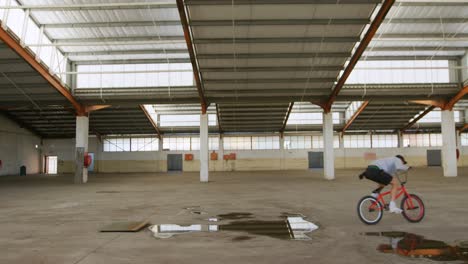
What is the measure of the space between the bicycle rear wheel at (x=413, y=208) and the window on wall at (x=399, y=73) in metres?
21.4

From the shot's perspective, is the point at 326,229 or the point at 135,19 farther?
the point at 135,19

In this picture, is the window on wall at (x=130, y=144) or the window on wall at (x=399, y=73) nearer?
the window on wall at (x=399, y=73)

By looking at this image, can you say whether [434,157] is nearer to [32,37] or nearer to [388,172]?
[388,172]

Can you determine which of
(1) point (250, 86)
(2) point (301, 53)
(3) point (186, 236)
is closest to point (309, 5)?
(2) point (301, 53)

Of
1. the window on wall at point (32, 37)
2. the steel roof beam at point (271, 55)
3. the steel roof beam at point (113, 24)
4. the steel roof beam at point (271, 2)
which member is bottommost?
the steel roof beam at point (271, 55)

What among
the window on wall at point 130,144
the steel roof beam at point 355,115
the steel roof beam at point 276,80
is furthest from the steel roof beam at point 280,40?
the window on wall at point 130,144

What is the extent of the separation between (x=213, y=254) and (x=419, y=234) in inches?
171

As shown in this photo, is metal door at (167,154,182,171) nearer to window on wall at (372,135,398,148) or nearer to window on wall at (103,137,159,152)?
window on wall at (103,137,159,152)

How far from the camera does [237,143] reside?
4347 centimetres

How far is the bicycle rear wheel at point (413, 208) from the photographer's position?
29.7 feet

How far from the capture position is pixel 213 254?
20.9ft

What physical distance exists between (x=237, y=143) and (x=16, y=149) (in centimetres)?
2287

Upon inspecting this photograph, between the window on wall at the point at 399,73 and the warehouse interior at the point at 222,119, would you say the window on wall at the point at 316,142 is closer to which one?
the warehouse interior at the point at 222,119

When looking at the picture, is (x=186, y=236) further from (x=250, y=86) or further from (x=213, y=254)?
(x=250, y=86)
